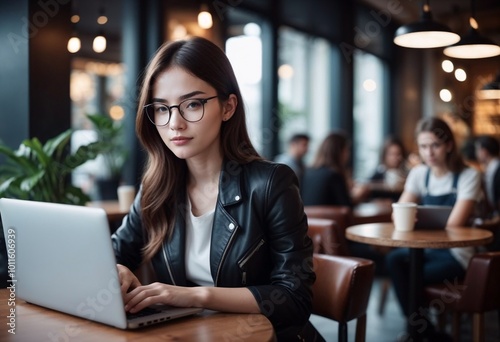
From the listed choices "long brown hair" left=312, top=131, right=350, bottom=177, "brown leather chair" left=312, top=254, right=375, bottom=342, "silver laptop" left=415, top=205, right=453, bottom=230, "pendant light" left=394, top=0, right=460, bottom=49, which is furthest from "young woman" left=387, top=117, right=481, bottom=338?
"brown leather chair" left=312, top=254, right=375, bottom=342

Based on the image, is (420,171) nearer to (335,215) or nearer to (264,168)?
(335,215)

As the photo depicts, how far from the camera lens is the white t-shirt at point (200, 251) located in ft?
5.42

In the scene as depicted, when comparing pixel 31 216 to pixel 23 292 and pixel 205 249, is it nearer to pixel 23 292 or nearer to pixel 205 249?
pixel 23 292

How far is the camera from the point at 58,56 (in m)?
3.57

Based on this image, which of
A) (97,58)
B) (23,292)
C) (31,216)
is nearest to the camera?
(31,216)

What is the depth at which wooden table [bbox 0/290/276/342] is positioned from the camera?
1.16 metres

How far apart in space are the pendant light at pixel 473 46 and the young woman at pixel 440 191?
1.77 feet

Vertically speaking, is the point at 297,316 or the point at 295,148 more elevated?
the point at 295,148

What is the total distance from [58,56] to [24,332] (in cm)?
271

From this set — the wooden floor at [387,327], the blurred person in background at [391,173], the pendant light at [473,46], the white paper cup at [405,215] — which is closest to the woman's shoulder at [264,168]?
the white paper cup at [405,215]

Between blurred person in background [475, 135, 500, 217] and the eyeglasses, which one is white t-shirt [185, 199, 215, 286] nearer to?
the eyeglasses

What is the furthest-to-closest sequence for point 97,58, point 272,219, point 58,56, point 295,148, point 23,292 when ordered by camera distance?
point 97,58 → point 295,148 → point 58,56 → point 272,219 → point 23,292

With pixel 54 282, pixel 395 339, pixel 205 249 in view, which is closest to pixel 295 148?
pixel 395 339

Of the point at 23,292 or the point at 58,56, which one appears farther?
the point at 58,56
